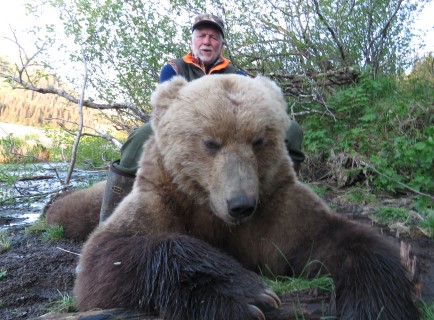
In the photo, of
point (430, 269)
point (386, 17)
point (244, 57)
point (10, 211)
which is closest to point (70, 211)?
point (10, 211)

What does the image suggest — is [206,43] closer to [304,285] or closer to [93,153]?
[304,285]

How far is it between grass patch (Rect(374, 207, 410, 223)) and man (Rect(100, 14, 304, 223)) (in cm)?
91

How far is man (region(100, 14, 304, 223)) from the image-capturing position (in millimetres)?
3336

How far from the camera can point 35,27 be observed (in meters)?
5.95

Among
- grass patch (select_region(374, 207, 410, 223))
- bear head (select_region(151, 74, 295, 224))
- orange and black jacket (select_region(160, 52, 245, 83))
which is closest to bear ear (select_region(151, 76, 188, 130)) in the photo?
bear head (select_region(151, 74, 295, 224))

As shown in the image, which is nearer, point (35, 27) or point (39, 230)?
point (39, 230)

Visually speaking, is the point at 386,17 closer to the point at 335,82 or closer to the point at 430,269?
the point at 335,82

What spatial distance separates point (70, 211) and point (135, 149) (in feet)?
3.79

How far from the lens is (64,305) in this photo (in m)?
2.24

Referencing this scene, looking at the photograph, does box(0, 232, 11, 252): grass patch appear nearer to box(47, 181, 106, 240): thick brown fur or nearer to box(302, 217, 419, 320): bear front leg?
box(47, 181, 106, 240): thick brown fur

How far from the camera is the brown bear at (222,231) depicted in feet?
5.77

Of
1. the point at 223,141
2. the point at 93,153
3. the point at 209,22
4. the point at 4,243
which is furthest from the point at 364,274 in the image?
the point at 93,153

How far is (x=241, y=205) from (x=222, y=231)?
467 millimetres

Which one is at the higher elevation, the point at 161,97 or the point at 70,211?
the point at 161,97
